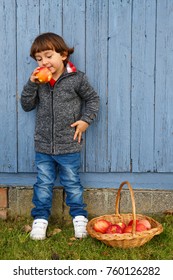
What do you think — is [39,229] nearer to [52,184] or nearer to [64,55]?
[52,184]

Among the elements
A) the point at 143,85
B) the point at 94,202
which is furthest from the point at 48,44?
the point at 94,202

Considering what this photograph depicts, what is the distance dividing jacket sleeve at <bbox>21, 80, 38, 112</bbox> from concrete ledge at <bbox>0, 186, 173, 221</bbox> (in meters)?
0.75

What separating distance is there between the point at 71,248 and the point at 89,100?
1218 mm

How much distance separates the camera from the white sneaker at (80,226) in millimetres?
4469

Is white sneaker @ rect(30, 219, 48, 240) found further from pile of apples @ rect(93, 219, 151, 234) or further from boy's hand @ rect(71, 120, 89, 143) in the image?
boy's hand @ rect(71, 120, 89, 143)

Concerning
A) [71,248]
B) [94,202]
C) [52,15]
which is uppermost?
[52,15]

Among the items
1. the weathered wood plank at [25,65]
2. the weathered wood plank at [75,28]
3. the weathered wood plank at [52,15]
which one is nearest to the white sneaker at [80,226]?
the weathered wood plank at [25,65]

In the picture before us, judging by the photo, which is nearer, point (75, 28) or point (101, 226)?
point (101, 226)

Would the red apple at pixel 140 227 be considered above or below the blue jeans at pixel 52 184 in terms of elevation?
below

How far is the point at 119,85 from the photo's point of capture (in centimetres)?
473

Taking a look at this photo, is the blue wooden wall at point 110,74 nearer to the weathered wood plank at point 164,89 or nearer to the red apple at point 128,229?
the weathered wood plank at point 164,89

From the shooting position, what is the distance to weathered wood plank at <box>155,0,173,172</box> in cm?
466

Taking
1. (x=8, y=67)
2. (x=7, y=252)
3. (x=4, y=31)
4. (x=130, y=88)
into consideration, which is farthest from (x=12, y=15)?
(x=7, y=252)

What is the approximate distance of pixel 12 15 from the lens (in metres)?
4.70
